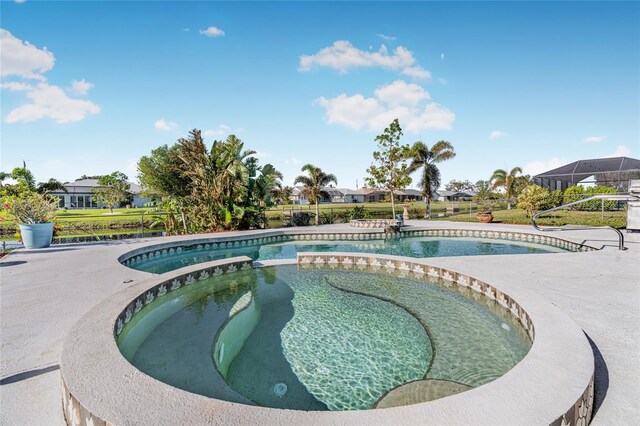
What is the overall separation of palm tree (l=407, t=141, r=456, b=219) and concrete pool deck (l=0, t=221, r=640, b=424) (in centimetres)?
1667

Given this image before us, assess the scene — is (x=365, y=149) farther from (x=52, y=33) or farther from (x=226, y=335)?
(x=226, y=335)

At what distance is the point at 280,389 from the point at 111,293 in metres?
4.38

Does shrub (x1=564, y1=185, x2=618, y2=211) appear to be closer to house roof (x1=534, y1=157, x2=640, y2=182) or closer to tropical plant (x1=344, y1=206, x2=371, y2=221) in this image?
house roof (x1=534, y1=157, x2=640, y2=182)

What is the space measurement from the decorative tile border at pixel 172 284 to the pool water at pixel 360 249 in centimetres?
326

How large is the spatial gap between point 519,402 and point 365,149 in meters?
24.2

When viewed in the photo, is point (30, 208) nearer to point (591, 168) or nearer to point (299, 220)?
point (299, 220)

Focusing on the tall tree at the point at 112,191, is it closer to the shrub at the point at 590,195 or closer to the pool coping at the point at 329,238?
the pool coping at the point at 329,238

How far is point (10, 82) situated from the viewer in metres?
11.4

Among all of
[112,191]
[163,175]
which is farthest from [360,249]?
[112,191]

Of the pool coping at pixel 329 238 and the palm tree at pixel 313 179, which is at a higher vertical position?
the palm tree at pixel 313 179

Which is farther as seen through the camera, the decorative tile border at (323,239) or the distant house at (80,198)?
the distant house at (80,198)

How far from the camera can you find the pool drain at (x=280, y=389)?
3732mm

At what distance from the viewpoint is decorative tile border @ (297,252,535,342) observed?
208 inches

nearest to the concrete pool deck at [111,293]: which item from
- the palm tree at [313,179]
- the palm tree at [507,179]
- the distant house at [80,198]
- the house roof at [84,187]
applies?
the palm tree at [313,179]
